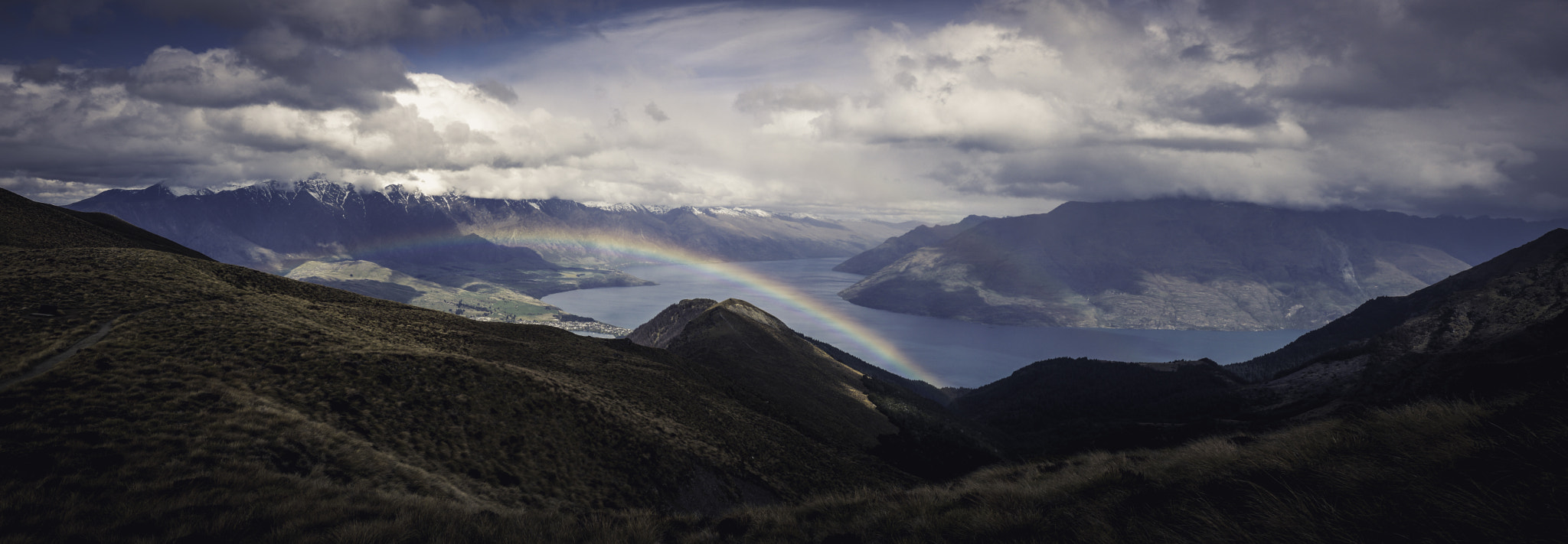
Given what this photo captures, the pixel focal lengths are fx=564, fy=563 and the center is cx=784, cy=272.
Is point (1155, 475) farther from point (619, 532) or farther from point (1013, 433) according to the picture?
point (1013, 433)

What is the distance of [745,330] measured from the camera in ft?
373

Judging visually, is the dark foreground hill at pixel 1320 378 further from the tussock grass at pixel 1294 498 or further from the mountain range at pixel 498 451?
the tussock grass at pixel 1294 498

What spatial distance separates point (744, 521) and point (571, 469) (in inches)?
507

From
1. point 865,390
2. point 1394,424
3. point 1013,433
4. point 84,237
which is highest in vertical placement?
point 84,237

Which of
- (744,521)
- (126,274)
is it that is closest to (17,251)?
(126,274)

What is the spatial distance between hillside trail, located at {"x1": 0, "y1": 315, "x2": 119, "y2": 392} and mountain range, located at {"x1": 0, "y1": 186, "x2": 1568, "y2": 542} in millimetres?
97

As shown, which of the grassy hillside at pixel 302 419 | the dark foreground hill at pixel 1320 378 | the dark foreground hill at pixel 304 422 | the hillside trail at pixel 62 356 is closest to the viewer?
the dark foreground hill at pixel 304 422

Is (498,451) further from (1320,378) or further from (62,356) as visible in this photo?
(1320,378)

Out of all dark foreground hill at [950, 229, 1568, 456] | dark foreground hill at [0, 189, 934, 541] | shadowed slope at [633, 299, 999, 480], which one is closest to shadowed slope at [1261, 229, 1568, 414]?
dark foreground hill at [950, 229, 1568, 456]

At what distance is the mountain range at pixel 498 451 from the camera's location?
26.5 ft

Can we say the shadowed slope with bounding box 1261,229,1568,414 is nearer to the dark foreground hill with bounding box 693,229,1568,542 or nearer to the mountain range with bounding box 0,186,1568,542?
the mountain range with bounding box 0,186,1568,542

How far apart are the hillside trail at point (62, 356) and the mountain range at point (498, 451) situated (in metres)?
0.10

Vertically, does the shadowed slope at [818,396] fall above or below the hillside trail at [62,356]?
below

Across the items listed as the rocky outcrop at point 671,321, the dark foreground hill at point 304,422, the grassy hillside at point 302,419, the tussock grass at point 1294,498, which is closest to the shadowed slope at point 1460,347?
the tussock grass at point 1294,498
